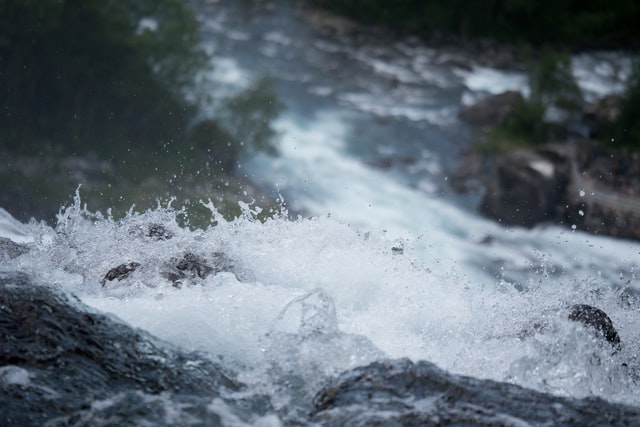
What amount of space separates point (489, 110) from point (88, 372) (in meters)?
18.9

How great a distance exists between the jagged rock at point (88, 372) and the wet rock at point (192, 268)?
1.09 m

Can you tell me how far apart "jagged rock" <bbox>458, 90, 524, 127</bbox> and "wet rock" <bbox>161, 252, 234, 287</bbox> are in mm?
16502

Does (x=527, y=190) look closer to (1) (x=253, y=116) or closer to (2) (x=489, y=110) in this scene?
(2) (x=489, y=110)

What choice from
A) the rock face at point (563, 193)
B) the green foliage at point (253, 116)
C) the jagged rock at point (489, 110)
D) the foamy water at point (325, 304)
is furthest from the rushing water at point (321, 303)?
the jagged rock at point (489, 110)

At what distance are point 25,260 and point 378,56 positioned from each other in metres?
20.1

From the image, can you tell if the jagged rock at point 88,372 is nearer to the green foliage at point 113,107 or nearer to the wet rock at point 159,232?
the wet rock at point 159,232

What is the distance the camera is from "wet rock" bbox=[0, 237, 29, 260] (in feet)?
19.2

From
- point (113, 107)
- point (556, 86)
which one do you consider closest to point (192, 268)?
point (113, 107)

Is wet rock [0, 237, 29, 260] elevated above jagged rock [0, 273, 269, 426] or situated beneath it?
situated beneath

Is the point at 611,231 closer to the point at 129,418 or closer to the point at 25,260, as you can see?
the point at 25,260

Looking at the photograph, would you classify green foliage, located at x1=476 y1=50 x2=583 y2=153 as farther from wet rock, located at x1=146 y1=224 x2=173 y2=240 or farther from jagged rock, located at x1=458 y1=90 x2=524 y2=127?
wet rock, located at x1=146 y1=224 x2=173 y2=240

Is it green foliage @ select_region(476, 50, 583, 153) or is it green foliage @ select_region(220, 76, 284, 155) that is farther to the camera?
green foliage @ select_region(476, 50, 583, 153)

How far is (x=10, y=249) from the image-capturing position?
6.04 meters

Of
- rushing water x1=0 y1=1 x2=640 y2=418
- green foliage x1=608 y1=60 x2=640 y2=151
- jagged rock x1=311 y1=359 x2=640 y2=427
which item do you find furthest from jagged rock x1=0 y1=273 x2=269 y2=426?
green foliage x1=608 y1=60 x2=640 y2=151
